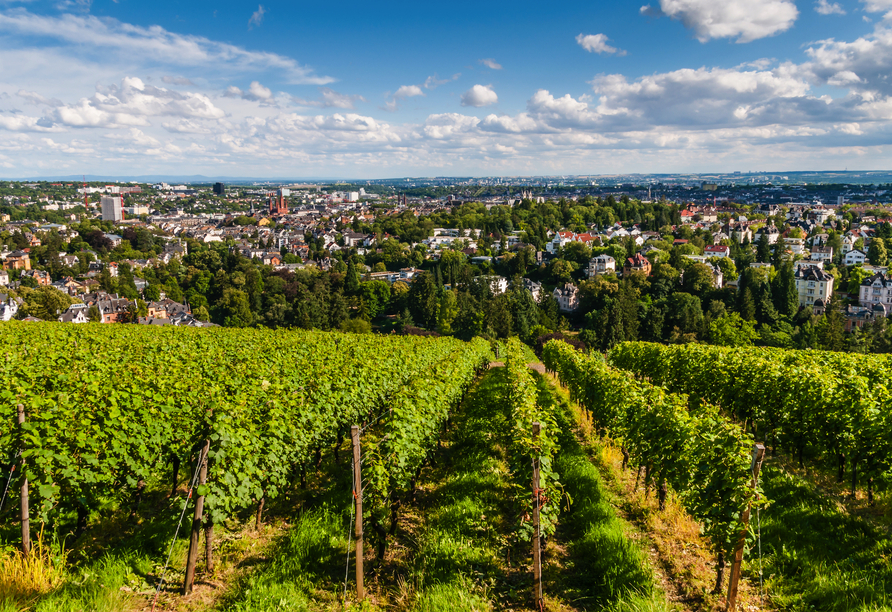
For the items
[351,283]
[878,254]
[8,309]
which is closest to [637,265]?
[878,254]

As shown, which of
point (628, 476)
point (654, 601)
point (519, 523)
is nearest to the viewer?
point (654, 601)

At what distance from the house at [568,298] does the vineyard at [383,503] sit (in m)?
71.9

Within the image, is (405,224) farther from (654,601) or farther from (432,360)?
(654,601)

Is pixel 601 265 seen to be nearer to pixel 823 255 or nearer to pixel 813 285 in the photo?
pixel 813 285

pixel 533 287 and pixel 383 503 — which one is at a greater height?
pixel 383 503

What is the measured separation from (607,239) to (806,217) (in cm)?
8192

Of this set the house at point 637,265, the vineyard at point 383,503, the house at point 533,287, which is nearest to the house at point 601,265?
the house at point 637,265

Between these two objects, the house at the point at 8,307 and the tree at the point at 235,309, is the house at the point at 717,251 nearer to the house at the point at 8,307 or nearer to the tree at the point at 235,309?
the tree at the point at 235,309

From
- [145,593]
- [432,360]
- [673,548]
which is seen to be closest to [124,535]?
[145,593]

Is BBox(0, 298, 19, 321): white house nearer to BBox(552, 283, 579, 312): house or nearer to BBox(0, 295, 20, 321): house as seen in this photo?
BBox(0, 295, 20, 321): house

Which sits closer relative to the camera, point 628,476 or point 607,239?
point 628,476

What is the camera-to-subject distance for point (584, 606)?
19.3 ft

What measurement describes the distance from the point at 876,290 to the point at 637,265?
32.3 m

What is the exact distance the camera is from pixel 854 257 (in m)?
94.4
